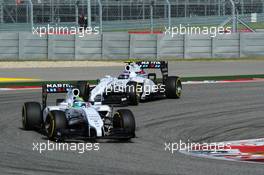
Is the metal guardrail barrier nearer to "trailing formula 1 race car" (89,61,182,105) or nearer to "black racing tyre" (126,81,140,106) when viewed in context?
"trailing formula 1 race car" (89,61,182,105)

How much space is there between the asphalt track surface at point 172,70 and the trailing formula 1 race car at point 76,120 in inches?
494

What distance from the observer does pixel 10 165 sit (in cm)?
1056

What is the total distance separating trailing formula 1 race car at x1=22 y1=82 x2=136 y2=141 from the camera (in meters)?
12.6

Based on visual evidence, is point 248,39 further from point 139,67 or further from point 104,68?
point 139,67

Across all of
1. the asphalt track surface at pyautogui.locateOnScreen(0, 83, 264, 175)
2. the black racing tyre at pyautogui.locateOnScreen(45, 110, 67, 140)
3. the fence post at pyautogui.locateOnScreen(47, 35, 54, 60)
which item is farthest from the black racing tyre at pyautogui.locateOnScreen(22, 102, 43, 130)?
the fence post at pyautogui.locateOnScreen(47, 35, 54, 60)

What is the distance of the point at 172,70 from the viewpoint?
2950 centimetres

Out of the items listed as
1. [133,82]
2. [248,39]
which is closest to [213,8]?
[248,39]

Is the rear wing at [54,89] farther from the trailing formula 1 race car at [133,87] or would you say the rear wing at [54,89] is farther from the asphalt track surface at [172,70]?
the asphalt track surface at [172,70]

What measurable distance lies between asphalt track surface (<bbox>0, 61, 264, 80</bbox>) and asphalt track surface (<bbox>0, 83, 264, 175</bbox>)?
5.26 m

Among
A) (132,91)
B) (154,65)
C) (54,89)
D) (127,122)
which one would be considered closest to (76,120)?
(127,122)

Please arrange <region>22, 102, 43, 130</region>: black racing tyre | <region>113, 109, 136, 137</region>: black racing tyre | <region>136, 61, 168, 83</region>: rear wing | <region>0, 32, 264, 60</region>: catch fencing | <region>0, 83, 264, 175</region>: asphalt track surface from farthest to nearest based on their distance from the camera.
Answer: <region>0, 32, 264, 60</region>: catch fencing, <region>136, 61, 168, 83</region>: rear wing, <region>22, 102, 43, 130</region>: black racing tyre, <region>113, 109, 136, 137</region>: black racing tyre, <region>0, 83, 264, 175</region>: asphalt track surface

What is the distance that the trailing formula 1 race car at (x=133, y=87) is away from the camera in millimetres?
17406

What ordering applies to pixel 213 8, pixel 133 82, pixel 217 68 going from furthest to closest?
pixel 213 8 → pixel 217 68 → pixel 133 82

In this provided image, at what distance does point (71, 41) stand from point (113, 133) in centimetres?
2007
